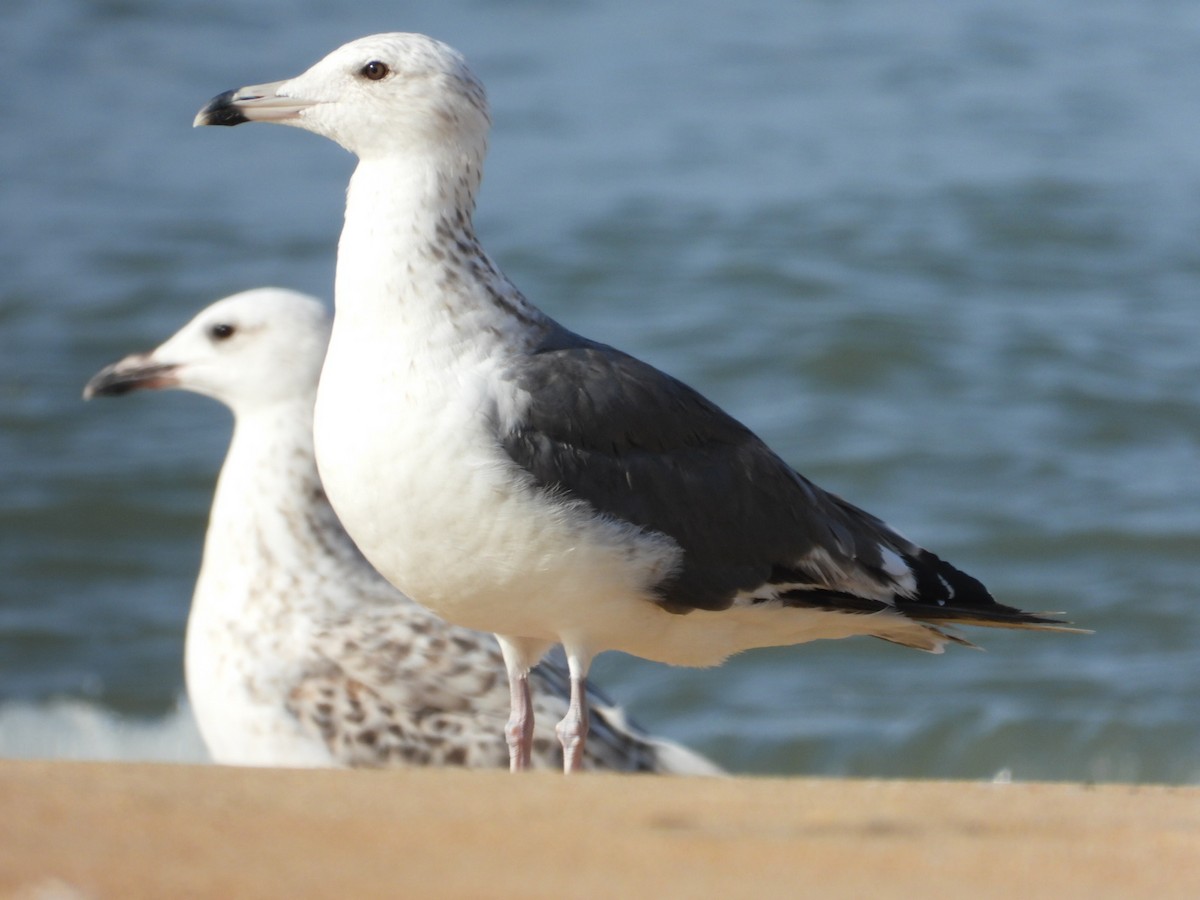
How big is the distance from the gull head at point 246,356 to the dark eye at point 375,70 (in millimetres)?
2123

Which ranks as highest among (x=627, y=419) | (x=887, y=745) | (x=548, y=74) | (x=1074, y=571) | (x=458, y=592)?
(x=548, y=74)

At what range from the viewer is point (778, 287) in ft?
37.9

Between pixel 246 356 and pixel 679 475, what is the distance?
8.00ft

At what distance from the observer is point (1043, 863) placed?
2146 millimetres

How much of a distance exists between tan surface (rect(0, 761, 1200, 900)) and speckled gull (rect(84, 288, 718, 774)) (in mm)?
2444

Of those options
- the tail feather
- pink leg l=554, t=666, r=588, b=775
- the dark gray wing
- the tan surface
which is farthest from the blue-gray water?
the tan surface

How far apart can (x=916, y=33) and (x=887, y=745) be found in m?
9.96

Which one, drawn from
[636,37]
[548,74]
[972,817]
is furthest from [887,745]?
[636,37]

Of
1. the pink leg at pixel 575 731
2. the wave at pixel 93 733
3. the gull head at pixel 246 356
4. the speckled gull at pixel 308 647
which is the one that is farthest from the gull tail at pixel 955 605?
the wave at pixel 93 733

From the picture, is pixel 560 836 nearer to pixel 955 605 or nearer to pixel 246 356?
pixel 955 605

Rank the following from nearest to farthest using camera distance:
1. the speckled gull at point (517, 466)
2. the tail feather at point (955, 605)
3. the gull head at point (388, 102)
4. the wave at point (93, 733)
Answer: the speckled gull at point (517, 466) → the gull head at point (388, 102) → the tail feather at point (955, 605) → the wave at point (93, 733)

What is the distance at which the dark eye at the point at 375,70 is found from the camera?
3834 mm

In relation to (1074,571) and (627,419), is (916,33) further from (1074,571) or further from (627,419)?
(627,419)

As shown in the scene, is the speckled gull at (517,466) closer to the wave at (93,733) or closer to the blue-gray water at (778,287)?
the blue-gray water at (778,287)
